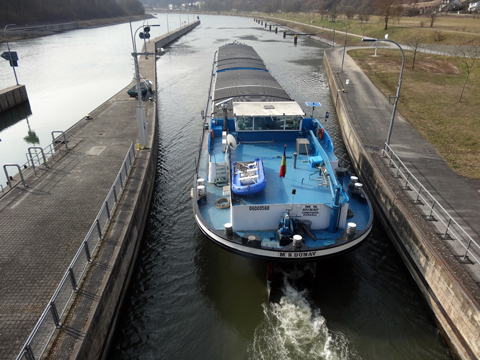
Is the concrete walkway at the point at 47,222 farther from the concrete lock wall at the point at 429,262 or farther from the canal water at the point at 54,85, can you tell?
the concrete lock wall at the point at 429,262

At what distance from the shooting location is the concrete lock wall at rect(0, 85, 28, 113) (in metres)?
34.4

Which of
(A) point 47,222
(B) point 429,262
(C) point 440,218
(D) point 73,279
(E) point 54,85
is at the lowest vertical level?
(E) point 54,85

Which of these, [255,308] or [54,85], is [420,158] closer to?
[255,308]

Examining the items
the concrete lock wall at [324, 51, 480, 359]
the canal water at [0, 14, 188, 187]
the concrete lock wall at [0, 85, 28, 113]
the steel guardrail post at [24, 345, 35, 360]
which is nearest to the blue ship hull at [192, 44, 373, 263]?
the concrete lock wall at [324, 51, 480, 359]

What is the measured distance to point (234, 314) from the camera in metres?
12.6

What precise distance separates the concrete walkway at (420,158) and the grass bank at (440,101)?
0.78 m

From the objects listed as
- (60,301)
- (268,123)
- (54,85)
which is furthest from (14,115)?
(60,301)

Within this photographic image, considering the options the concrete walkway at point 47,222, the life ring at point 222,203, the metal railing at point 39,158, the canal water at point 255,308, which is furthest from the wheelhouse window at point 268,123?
the metal railing at point 39,158

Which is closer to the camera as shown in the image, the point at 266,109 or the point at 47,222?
the point at 47,222

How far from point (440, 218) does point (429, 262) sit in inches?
86.3

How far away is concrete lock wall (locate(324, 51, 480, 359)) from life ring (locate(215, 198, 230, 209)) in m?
7.63

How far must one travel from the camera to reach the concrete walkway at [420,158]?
1425 centimetres

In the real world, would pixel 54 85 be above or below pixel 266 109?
below

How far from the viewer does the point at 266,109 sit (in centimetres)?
1758
